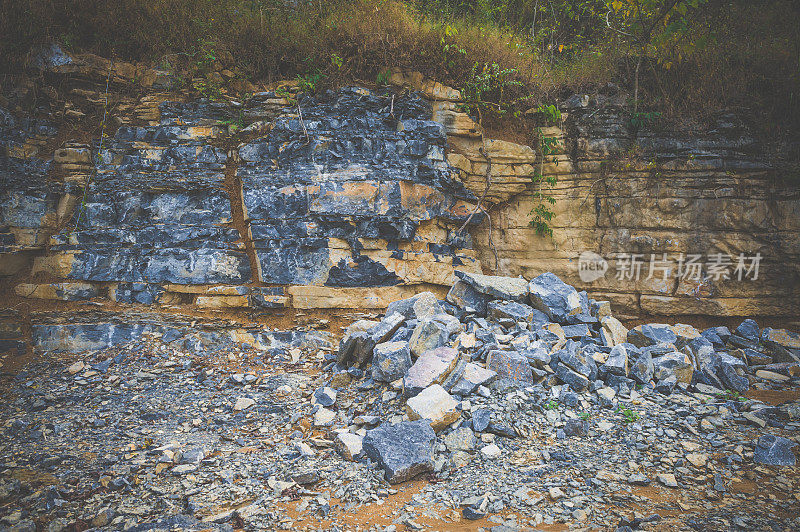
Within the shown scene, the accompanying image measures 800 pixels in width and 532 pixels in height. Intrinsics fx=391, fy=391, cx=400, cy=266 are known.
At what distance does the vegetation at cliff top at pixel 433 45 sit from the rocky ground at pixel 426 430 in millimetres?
3875

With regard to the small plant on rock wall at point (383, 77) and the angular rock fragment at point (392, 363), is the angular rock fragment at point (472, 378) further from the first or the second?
the small plant on rock wall at point (383, 77)

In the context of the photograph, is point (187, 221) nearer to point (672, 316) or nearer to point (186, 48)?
point (186, 48)

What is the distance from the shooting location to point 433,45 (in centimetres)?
639

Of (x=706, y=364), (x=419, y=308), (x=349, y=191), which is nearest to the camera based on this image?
(x=706, y=364)

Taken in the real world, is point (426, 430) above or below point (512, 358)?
below

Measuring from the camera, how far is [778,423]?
362cm

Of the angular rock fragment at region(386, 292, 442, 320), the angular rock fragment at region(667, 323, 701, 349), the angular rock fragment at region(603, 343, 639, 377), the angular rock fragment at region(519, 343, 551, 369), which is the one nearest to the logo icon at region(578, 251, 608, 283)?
the angular rock fragment at region(667, 323, 701, 349)

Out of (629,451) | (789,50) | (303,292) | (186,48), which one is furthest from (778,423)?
(186,48)

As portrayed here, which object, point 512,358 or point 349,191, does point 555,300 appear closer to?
point 512,358

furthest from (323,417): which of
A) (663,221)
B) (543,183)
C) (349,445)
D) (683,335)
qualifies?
(663,221)

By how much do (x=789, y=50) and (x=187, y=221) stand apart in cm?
1027

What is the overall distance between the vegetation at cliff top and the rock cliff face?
0.43 m

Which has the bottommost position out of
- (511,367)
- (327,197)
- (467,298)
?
(511,367)

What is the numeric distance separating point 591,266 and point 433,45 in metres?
4.55
